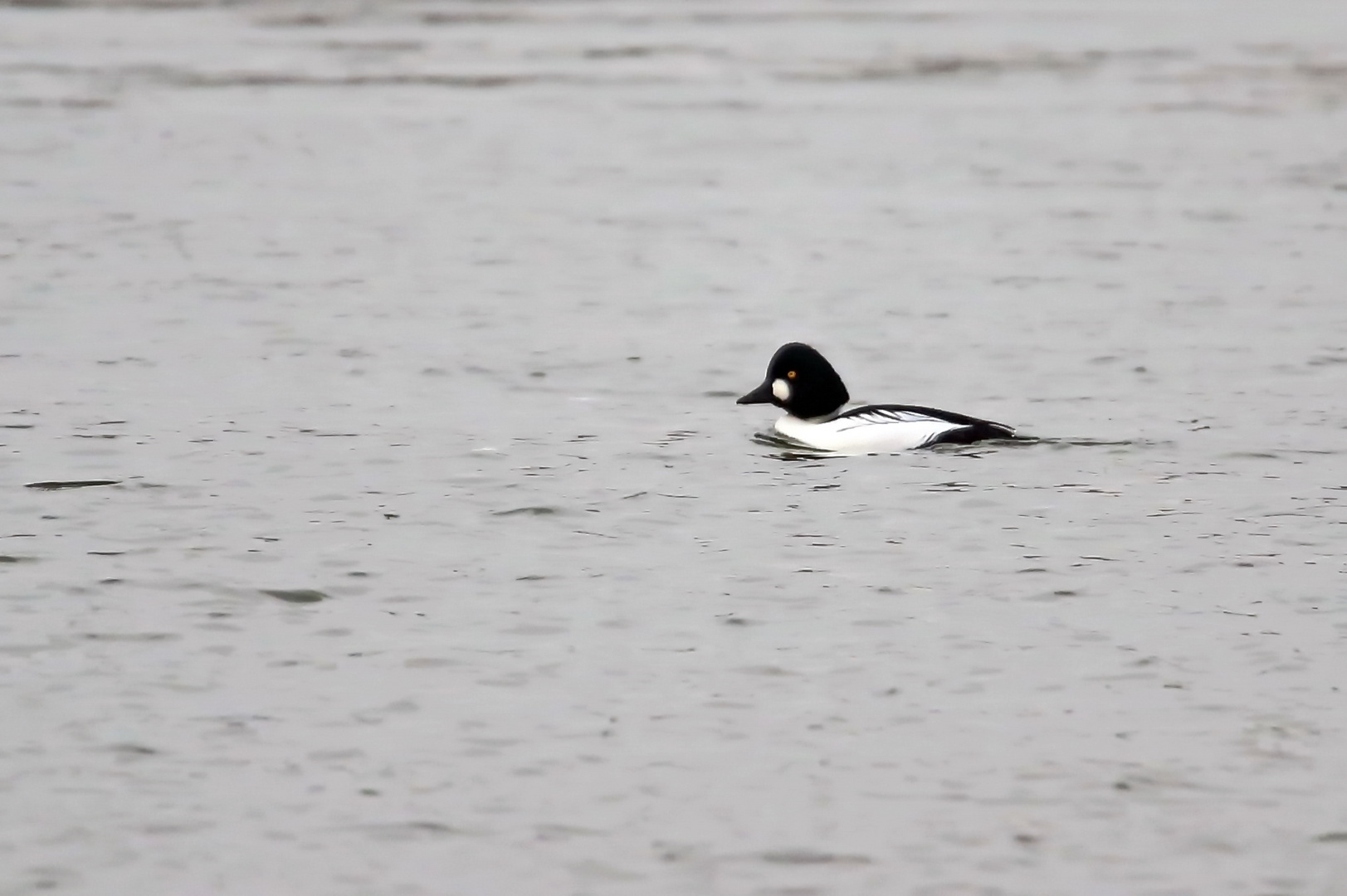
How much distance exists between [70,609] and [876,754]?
12.1 ft

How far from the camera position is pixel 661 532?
11.1 m

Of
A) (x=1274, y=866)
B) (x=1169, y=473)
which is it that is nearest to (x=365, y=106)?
(x=1169, y=473)

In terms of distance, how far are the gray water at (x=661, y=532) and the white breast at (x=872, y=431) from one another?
15 cm

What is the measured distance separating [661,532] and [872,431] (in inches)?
87.2

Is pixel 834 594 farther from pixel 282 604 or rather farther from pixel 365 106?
pixel 365 106

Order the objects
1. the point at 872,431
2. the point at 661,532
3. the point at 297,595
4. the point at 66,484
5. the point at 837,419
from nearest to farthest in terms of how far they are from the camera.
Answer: the point at 297,595
the point at 661,532
the point at 66,484
the point at 872,431
the point at 837,419

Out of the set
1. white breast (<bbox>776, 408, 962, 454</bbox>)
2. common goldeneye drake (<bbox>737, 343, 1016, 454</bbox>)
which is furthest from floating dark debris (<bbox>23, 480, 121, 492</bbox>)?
white breast (<bbox>776, 408, 962, 454</bbox>)

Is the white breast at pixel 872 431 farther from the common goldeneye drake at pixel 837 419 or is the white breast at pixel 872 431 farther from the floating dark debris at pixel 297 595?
the floating dark debris at pixel 297 595

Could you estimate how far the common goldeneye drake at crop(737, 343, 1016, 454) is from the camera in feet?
41.6

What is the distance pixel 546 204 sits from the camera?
80.8 feet

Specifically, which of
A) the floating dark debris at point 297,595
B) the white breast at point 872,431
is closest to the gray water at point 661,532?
the floating dark debris at point 297,595

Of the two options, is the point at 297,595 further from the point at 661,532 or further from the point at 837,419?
the point at 837,419

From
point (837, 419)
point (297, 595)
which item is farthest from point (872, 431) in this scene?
point (297, 595)

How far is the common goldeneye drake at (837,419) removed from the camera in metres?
12.7
